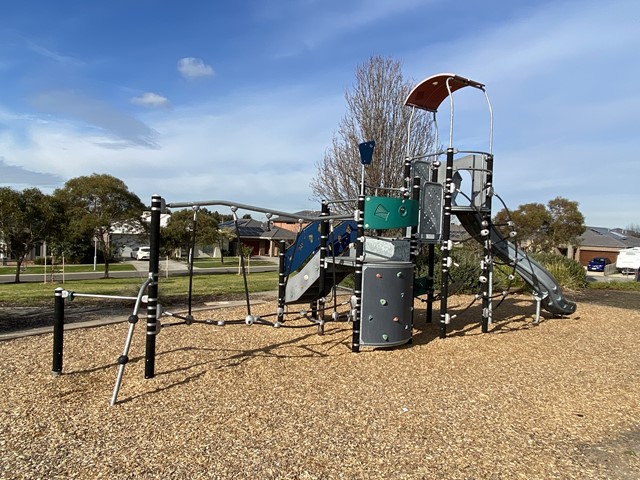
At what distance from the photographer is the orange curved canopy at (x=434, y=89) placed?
8602 mm

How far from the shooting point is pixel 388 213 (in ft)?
21.8

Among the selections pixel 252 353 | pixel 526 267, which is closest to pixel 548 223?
pixel 526 267

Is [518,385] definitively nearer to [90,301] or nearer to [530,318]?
[530,318]

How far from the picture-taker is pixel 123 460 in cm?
336

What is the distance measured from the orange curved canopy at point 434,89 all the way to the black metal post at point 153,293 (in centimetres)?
581

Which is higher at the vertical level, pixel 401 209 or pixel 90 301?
pixel 401 209

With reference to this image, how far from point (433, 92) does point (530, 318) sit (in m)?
5.54

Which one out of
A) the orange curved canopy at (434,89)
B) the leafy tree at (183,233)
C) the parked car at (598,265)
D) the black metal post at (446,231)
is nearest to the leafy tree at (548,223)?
the parked car at (598,265)

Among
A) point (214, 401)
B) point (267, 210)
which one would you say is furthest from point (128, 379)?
point (267, 210)

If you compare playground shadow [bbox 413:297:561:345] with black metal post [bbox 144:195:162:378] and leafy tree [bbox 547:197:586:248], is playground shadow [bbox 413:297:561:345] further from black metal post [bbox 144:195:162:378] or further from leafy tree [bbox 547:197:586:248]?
leafy tree [bbox 547:197:586:248]

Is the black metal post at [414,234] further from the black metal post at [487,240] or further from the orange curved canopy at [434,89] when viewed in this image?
the orange curved canopy at [434,89]

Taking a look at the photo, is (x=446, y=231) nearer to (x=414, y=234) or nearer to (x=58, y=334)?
(x=414, y=234)

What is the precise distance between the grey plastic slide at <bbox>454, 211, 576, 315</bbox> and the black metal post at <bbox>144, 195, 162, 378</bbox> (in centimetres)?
550

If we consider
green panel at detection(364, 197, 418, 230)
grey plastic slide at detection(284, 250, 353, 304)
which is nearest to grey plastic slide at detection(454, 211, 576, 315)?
green panel at detection(364, 197, 418, 230)
